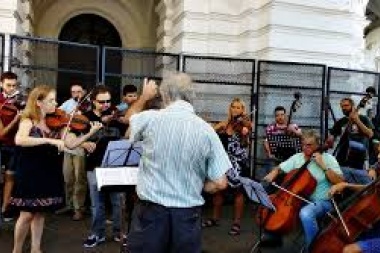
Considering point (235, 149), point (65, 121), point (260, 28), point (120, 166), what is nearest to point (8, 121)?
point (65, 121)

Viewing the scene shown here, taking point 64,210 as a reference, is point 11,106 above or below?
above

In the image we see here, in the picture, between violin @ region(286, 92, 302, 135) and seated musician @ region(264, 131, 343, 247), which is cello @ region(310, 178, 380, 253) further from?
violin @ region(286, 92, 302, 135)

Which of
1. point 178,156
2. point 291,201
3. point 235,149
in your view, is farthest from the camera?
point 235,149

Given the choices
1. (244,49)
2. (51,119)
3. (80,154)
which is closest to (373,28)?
(244,49)

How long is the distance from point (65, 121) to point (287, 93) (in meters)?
4.73

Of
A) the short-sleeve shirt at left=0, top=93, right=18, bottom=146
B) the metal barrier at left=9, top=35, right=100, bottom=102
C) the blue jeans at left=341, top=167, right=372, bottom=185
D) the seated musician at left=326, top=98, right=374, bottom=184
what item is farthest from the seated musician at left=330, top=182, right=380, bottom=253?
the metal barrier at left=9, top=35, right=100, bottom=102

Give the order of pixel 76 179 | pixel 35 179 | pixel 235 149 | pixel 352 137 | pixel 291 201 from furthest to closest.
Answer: pixel 352 137 < pixel 76 179 < pixel 235 149 < pixel 291 201 < pixel 35 179

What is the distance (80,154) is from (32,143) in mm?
2209

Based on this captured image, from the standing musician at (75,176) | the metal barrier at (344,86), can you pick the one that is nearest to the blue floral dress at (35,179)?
the standing musician at (75,176)

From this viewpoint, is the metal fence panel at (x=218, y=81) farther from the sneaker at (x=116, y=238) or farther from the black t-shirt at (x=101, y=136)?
the sneaker at (x=116, y=238)

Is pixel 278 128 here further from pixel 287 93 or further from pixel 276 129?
pixel 287 93

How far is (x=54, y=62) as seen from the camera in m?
9.45

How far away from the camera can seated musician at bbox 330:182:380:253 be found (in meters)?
4.02

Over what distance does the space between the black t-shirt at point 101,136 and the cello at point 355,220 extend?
2.59 meters
